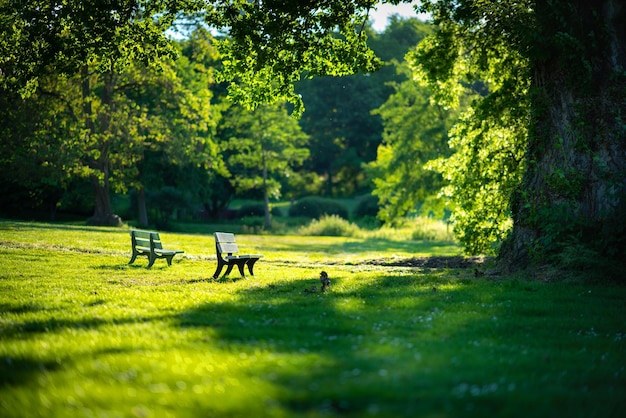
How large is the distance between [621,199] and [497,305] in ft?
13.5

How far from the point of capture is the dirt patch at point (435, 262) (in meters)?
18.9

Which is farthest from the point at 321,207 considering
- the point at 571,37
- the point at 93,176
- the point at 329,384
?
the point at 329,384

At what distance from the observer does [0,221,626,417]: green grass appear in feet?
17.4

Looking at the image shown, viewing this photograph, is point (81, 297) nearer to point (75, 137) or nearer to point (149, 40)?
point (149, 40)

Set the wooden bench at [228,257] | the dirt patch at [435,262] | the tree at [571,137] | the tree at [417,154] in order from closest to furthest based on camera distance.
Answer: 1. the tree at [571,137]
2. the wooden bench at [228,257]
3. the dirt patch at [435,262]
4. the tree at [417,154]

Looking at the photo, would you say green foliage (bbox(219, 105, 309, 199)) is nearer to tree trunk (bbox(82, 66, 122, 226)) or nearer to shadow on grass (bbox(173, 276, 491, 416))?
tree trunk (bbox(82, 66, 122, 226))

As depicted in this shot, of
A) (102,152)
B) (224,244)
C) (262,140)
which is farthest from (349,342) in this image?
(262,140)

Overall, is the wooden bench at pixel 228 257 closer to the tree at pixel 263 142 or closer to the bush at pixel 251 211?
the tree at pixel 263 142

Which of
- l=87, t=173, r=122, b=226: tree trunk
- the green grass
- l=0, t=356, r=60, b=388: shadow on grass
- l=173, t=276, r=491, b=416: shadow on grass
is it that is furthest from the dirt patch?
l=87, t=173, r=122, b=226: tree trunk

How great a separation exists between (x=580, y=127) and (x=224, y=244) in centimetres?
850

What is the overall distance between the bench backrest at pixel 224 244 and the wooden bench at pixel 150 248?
6.08ft

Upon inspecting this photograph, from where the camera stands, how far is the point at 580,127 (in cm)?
1358

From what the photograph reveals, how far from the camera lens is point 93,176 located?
34.2 metres

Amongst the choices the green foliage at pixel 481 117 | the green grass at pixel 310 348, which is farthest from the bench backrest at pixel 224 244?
the green foliage at pixel 481 117
